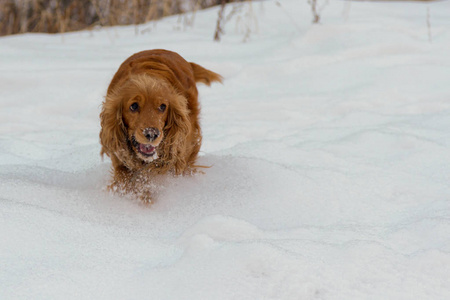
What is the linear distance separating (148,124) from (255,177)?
1.87 feet

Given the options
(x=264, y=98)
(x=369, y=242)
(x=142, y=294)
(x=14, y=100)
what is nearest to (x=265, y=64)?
(x=264, y=98)

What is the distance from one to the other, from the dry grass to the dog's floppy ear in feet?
10.7

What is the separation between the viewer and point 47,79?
3852mm

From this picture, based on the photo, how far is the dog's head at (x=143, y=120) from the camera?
219cm

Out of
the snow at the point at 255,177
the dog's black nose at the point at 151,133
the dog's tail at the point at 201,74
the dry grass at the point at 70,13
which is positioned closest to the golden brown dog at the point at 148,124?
the dog's black nose at the point at 151,133

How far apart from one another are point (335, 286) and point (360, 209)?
752mm

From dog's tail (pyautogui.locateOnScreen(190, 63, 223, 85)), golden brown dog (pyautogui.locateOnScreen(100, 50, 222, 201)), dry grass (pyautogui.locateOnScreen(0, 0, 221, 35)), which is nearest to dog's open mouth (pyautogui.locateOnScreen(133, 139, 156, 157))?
golden brown dog (pyautogui.locateOnScreen(100, 50, 222, 201))

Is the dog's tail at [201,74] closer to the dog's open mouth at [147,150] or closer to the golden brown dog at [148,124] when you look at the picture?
the golden brown dog at [148,124]

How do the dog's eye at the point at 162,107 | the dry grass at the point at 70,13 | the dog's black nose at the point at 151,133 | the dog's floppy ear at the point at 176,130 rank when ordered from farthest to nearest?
the dry grass at the point at 70,13, the dog's floppy ear at the point at 176,130, the dog's eye at the point at 162,107, the dog's black nose at the point at 151,133

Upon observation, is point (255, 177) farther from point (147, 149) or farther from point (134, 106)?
point (134, 106)

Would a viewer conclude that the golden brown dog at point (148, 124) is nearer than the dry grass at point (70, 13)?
Yes

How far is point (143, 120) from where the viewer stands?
7.16ft

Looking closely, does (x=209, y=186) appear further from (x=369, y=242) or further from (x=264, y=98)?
(x=264, y=98)

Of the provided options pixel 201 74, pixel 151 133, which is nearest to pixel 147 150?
pixel 151 133
